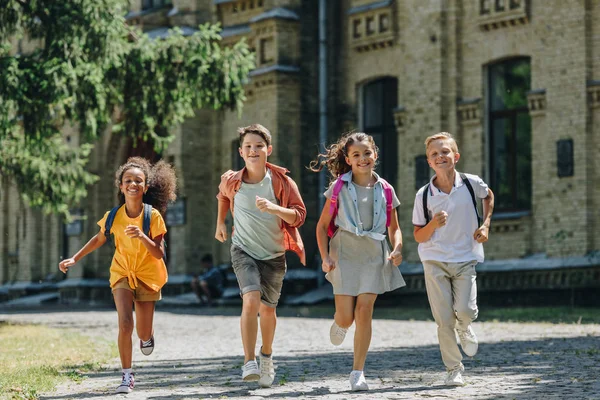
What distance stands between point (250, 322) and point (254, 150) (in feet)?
4.22

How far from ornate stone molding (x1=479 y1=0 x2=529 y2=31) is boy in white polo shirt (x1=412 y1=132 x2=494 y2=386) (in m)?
14.7

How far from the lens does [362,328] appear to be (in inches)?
372

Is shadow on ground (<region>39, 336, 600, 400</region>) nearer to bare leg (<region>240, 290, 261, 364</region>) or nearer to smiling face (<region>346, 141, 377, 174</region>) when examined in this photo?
bare leg (<region>240, 290, 261, 364</region>)

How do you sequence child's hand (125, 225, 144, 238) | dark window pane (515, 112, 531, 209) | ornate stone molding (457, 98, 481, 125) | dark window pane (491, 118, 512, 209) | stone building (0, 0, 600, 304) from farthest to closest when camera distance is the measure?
ornate stone molding (457, 98, 481, 125)
dark window pane (491, 118, 512, 209)
dark window pane (515, 112, 531, 209)
stone building (0, 0, 600, 304)
child's hand (125, 225, 144, 238)

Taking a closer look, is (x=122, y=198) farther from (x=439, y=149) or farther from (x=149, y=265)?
(x=439, y=149)

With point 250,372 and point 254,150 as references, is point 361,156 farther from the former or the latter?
point 250,372

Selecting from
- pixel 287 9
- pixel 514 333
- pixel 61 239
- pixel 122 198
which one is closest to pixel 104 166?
pixel 61 239

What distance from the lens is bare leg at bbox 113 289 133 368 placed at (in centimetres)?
984

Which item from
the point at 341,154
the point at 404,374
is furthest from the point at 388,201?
the point at 404,374

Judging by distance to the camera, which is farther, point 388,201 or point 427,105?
point 427,105

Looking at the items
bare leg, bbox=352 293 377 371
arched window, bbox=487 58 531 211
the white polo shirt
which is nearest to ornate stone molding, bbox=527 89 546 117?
arched window, bbox=487 58 531 211

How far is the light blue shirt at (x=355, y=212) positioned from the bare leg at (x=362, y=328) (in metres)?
0.47

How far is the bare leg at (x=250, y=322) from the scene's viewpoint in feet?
31.2

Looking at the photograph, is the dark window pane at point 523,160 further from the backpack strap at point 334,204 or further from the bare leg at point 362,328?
the bare leg at point 362,328
